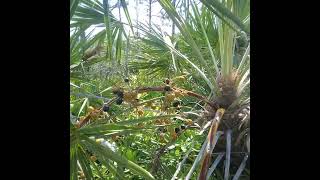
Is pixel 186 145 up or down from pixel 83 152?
down

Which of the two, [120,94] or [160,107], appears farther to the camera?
[160,107]

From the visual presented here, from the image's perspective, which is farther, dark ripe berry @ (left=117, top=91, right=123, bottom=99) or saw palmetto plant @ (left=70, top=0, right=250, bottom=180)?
dark ripe berry @ (left=117, top=91, right=123, bottom=99)

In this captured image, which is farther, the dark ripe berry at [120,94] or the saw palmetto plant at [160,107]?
the dark ripe berry at [120,94]

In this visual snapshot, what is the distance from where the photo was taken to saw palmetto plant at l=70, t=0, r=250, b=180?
94cm

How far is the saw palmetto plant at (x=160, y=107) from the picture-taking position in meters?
0.94

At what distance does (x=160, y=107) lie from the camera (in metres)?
1.64

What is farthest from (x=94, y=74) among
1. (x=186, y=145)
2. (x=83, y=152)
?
(x=83, y=152)
